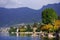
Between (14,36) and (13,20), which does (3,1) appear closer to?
(13,20)

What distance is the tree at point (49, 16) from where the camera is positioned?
3.12 metres

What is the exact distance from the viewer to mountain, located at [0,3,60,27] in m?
3.18

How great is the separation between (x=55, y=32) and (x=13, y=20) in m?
0.88

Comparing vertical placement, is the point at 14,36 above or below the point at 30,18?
below

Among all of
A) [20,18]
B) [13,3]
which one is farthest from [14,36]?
[13,3]

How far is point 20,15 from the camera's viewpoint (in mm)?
3209

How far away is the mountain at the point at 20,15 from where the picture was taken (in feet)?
10.4

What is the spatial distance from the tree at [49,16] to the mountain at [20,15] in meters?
0.08

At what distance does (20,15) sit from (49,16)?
1.93 ft

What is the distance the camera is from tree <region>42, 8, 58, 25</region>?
3.12 metres

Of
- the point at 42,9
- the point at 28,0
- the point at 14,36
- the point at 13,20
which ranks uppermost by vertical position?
the point at 28,0

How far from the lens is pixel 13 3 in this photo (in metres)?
3.26

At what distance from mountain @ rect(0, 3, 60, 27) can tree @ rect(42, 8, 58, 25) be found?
0.08m

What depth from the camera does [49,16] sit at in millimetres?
3141
